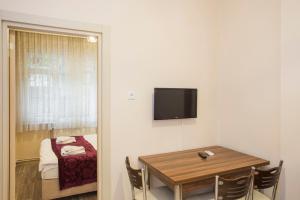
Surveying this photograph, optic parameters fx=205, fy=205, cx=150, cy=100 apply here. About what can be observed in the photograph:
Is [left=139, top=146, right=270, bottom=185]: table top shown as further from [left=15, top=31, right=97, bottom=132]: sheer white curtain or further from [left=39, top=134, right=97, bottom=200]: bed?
[left=15, top=31, right=97, bottom=132]: sheer white curtain

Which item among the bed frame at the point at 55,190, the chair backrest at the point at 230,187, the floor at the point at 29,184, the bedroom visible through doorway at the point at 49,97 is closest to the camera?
the chair backrest at the point at 230,187

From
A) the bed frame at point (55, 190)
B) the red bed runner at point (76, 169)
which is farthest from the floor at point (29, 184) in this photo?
the red bed runner at point (76, 169)

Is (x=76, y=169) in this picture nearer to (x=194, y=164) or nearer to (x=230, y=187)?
(x=194, y=164)

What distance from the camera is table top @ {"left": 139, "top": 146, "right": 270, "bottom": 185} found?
180cm

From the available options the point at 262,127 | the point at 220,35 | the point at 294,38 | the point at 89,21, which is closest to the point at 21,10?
the point at 89,21

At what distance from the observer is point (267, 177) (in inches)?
74.5

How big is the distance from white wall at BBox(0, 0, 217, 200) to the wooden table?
0.22 meters

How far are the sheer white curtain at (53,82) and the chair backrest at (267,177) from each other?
3.98 metres

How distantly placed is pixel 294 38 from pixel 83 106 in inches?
168

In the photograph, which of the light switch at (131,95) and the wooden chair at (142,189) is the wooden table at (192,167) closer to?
the wooden chair at (142,189)

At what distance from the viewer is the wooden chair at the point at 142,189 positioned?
191cm

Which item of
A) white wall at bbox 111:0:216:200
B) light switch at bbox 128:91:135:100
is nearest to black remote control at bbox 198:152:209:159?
white wall at bbox 111:0:216:200

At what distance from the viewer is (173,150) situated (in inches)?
99.8

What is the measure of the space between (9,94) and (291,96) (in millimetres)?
2641
